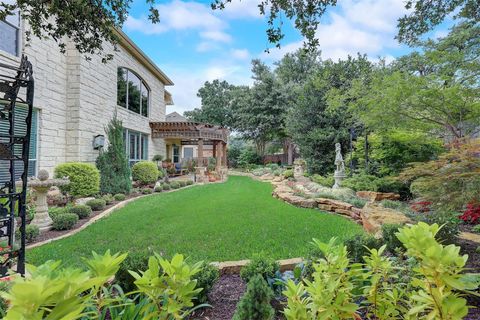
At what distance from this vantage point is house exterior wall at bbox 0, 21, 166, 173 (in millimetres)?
7582

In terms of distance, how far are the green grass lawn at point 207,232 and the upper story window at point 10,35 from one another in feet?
15.5

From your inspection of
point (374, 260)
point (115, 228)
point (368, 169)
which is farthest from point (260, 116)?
point (374, 260)

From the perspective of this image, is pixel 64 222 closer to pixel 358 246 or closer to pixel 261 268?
pixel 261 268

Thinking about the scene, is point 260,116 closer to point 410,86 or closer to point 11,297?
point 410,86

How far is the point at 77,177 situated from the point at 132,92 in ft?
20.8

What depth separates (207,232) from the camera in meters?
4.80

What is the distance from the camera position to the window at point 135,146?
12.7 metres

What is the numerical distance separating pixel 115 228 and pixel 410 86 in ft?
22.5

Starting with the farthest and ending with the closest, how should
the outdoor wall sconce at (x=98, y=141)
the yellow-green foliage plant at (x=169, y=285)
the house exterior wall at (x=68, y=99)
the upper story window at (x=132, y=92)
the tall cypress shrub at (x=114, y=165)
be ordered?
the upper story window at (x=132, y=92)
the outdoor wall sconce at (x=98, y=141)
the tall cypress shrub at (x=114, y=165)
the house exterior wall at (x=68, y=99)
the yellow-green foliage plant at (x=169, y=285)

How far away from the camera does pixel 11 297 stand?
0.72 meters

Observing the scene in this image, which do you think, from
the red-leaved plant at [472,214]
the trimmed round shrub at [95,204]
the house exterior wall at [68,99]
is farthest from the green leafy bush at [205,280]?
the house exterior wall at [68,99]

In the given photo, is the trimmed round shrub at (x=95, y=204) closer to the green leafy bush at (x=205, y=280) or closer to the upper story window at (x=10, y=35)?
the upper story window at (x=10, y=35)

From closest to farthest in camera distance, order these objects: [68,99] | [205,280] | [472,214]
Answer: [205,280]
[472,214]
[68,99]

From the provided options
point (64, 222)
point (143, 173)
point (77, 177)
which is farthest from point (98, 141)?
point (64, 222)
